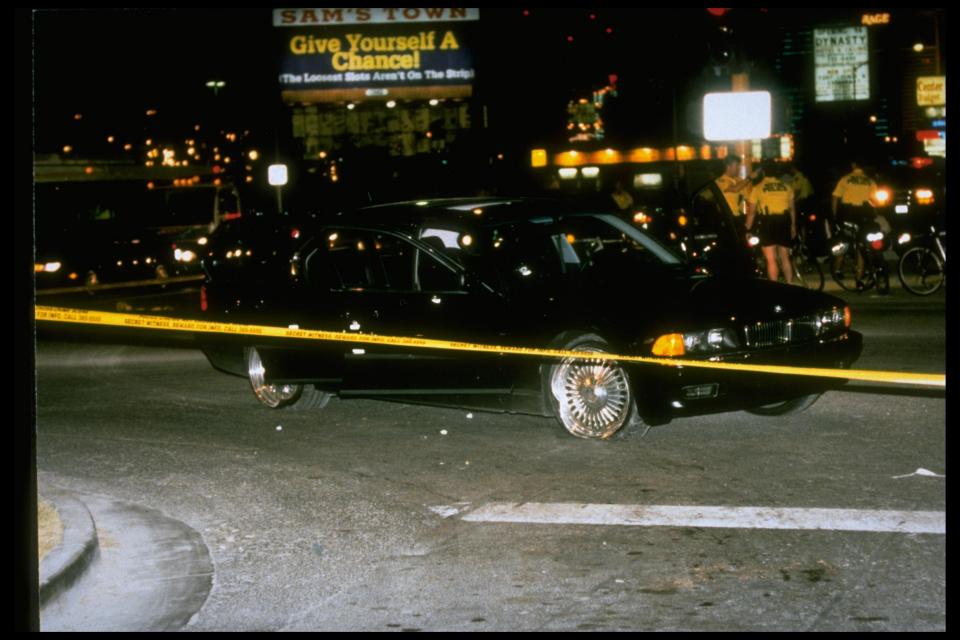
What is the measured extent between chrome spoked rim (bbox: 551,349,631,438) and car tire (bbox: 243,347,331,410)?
242 cm

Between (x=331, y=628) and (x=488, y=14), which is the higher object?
(x=488, y=14)

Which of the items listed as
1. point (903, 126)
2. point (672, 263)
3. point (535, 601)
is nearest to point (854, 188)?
point (672, 263)

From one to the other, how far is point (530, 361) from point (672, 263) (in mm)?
1653

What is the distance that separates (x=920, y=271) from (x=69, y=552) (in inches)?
557

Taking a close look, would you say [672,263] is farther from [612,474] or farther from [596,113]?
[596,113]

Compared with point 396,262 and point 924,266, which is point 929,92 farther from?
point 396,262

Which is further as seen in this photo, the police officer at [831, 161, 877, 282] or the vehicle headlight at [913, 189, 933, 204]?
the vehicle headlight at [913, 189, 933, 204]

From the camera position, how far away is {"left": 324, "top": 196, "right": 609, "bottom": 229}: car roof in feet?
31.6

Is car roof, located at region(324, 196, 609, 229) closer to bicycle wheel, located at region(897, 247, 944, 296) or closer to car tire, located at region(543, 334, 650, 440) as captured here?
car tire, located at region(543, 334, 650, 440)

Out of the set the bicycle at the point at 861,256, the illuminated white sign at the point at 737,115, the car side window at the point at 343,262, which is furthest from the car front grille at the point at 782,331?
the illuminated white sign at the point at 737,115

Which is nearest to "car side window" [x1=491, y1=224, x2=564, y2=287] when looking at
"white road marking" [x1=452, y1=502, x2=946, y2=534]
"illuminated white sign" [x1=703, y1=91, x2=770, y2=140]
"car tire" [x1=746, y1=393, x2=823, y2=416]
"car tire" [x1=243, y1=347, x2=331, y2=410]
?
"car tire" [x1=746, y1=393, x2=823, y2=416]

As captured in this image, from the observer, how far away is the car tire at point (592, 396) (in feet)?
28.6

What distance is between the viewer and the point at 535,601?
18.1ft

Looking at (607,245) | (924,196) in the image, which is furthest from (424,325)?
(924,196)
